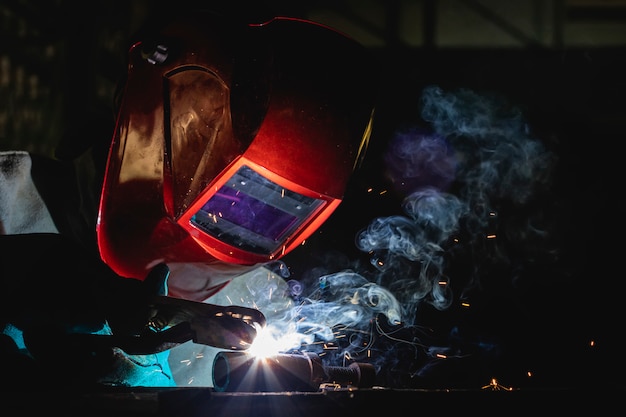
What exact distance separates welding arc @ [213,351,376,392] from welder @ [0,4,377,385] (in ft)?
0.85

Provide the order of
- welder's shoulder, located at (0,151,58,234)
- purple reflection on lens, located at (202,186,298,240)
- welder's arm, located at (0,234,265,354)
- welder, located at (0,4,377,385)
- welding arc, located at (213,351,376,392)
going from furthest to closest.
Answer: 1. welder's shoulder, located at (0,151,58,234)
2. purple reflection on lens, located at (202,186,298,240)
3. welder, located at (0,4,377,385)
4. welder's arm, located at (0,234,265,354)
5. welding arc, located at (213,351,376,392)

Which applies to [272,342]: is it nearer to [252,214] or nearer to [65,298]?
[252,214]

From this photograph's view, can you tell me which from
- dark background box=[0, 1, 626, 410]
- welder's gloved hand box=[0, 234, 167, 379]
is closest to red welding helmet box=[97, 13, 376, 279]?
welder's gloved hand box=[0, 234, 167, 379]

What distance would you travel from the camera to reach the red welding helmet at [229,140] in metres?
2.14

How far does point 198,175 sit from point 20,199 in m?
1.07

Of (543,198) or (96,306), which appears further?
(543,198)

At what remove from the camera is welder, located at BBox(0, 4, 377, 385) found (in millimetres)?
2105

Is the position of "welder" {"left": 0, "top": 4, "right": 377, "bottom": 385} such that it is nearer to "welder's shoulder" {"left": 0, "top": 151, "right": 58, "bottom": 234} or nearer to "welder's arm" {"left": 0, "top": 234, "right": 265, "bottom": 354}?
"welder's arm" {"left": 0, "top": 234, "right": 265, "bottom": 354}

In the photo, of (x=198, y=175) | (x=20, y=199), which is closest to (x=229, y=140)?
(x=198, y=175)

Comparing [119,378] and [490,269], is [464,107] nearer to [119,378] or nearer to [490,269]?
[490,269]

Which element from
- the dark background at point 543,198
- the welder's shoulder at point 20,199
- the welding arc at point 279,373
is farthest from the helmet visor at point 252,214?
the dark background at point 543,198

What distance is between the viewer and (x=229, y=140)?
216 cm

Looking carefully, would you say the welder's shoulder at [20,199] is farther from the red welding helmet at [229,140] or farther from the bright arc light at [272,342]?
the bright arc light at [272,342]

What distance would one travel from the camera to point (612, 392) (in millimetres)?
1591
